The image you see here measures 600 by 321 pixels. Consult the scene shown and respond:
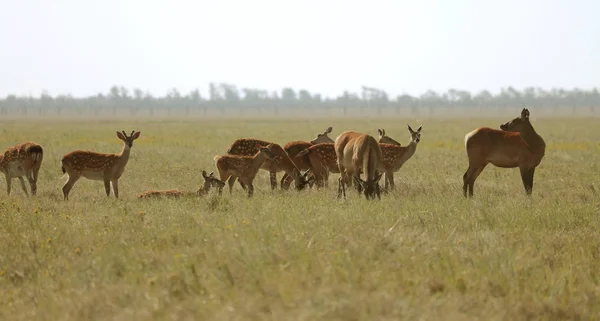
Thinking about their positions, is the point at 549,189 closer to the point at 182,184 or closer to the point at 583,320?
the point at 182,184

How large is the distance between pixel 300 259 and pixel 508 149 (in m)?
8.75

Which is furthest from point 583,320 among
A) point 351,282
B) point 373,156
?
point 373,156

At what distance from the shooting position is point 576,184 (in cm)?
1731

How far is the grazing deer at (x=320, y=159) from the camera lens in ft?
56.5

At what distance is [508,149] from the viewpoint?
15.6m

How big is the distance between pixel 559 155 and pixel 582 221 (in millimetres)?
16024

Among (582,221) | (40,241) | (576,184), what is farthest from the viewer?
(576,184)

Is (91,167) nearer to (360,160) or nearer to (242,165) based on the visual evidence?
(242,165)

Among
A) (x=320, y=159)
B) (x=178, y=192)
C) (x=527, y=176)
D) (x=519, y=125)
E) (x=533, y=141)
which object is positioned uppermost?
(x=519, y=125)

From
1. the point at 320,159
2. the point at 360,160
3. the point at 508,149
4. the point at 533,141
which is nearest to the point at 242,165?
the point at 320,159

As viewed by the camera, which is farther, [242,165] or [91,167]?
[242,165]

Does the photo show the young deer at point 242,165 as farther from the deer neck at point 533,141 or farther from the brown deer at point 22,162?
the deer neck at point 533,141

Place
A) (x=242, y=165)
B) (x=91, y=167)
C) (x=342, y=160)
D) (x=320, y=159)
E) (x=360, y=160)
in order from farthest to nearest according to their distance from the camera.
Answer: (x=320, y=159) → (x=242, y=165) → (x=342, y=160) → (x=91, y=167) → (x=360, y=160)

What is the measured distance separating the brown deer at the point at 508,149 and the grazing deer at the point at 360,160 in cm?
208
